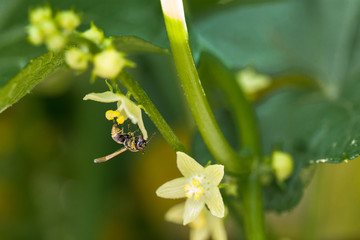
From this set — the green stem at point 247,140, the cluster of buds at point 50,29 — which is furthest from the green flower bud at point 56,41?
the green stem at point 247,140

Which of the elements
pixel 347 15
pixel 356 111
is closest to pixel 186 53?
pixel 356 111

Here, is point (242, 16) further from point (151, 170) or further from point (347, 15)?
point (151, 170)

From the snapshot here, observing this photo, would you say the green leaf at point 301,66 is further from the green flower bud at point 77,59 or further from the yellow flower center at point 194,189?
the green flower bud at point 77,59

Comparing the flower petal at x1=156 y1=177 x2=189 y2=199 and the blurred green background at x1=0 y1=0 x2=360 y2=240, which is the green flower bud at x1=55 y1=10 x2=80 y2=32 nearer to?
the flower petal at x1=156 y1=177 x2=189 y2=199

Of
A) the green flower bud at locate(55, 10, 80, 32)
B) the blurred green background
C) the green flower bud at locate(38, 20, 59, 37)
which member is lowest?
the green flower bud at locate(38, 20, 59, 37)

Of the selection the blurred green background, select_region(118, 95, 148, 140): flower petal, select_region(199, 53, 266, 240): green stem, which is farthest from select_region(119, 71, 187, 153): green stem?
the blurred green background

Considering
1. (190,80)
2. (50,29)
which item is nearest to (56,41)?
(50,29)
